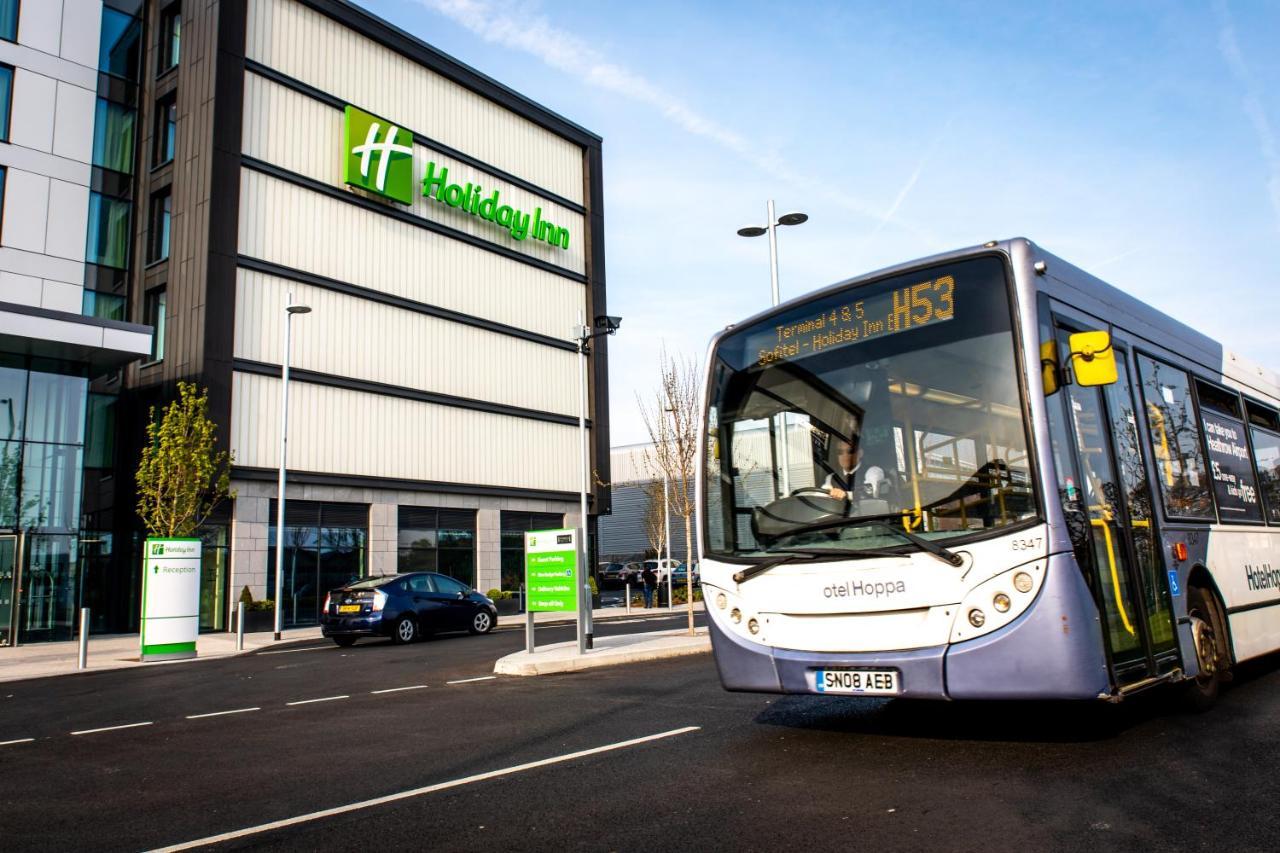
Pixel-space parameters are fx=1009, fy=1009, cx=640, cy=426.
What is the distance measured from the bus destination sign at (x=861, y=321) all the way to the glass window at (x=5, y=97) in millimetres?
27824

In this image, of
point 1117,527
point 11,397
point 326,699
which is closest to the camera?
point 1117,527

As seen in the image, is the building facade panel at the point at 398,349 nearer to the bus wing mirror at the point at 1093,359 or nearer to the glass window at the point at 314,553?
the glass window at the point at 314,553

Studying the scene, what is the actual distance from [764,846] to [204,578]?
2534 cm

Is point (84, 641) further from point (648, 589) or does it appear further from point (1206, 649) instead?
point (648, 589)

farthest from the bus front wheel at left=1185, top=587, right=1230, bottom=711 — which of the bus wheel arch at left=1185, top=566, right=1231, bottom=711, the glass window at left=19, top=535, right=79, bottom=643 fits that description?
the glass window at left=19, top=535, right=79, bottom=643

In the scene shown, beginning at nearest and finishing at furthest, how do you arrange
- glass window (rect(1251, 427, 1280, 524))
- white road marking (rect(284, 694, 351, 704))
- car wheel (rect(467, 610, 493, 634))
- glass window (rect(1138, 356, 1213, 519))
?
1. glass window (rect(1138, 356, 1213, 519))
2. glass window (rect(1251, 427, 1280, 524))
3. white road marking (rect(284, 694, 351, 704))
4. car wheel (rect(467, 610, 493, 634))

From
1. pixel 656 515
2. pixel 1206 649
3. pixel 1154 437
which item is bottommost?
pixel 1206 649

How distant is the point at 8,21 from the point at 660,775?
101 ft

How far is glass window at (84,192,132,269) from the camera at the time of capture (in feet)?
96.5

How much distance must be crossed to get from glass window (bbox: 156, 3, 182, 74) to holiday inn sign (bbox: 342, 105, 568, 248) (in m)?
5.10

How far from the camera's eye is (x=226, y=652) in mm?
19906

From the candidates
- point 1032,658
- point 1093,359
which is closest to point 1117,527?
point 1093,359

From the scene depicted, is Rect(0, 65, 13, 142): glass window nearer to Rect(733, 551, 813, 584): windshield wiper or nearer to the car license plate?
Rect(733, 551, 813, 584): windshield wiper

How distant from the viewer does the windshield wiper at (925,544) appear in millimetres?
5875
